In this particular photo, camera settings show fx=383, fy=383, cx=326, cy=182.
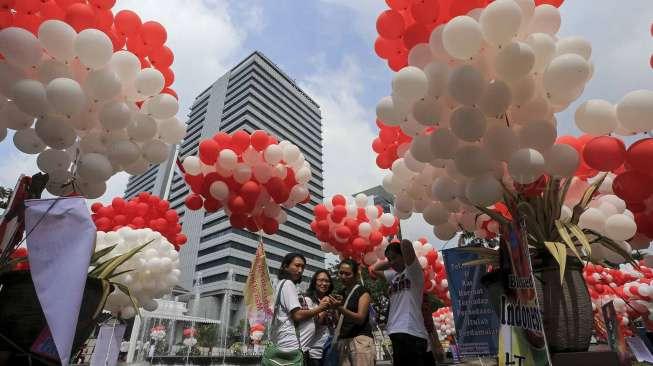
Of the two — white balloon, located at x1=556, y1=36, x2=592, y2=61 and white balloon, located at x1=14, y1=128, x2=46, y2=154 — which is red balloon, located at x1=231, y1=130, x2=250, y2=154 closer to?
white balloon, located at x1=14, y1=128, x2=46, y2=154

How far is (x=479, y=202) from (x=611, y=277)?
799cm

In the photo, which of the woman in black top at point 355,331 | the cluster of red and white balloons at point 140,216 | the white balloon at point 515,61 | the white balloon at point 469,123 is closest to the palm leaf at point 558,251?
the white balloon at point 469,123

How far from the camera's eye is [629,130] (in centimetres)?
251

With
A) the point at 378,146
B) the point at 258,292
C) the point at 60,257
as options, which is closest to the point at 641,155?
the point at 378,146

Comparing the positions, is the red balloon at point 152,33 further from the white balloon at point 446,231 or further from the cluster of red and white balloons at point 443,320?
the cluster of red and white balloons at point 443,320

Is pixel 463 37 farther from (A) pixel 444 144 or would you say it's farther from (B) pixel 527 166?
(B) pixel 527 166

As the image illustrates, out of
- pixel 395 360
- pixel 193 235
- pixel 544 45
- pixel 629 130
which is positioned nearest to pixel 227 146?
pixel 395 360

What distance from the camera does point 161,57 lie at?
355 centimetres

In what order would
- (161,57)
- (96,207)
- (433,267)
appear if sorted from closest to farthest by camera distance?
1. (161,57)
2. (96,207)
3. (433,267)

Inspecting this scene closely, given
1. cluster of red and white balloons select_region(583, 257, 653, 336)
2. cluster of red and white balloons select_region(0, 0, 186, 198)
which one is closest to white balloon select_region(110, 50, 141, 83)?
cluster of red and white balloons select_region(0, 0, 186, 198)

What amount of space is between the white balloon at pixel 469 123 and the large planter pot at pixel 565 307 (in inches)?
35.4

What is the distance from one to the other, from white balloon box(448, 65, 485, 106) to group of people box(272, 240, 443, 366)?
4.75ft

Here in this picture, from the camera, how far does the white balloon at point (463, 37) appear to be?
245 cm

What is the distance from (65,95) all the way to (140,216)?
3.89 metres
